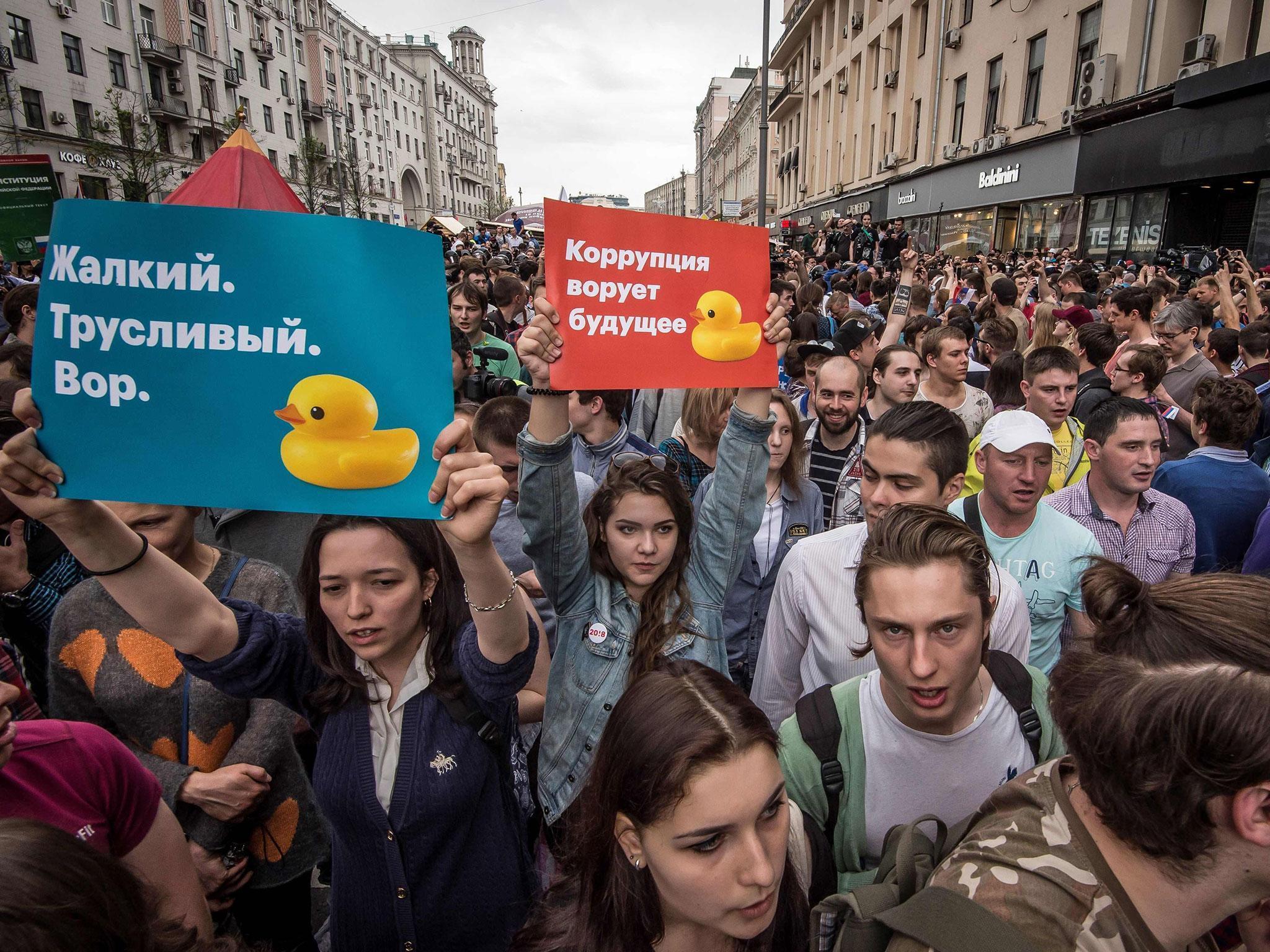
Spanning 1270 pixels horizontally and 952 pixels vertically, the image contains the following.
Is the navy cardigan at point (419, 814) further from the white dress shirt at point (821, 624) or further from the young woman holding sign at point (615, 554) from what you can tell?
the white dress shirt at point (821, 624)

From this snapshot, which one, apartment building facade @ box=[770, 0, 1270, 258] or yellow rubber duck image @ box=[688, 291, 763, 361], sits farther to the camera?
apartment building facade @ box=[770, 0, 1270, 258]

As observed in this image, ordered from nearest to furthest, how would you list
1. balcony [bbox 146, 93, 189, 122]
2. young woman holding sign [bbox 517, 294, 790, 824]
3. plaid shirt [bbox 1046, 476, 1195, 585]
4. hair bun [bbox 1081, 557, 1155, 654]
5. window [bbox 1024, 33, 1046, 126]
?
hair bun [bbox 1081, 557, 1155, 654] → young woman holding sign [bbox 517, 294, 790, 824] → plaid shirt [bbox 1046, 476, 1195, 585] → window [bbox 1024, 33, 1046, 126] → balcony [bbox 146, 93, 189, 122]

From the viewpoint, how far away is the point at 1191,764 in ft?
3.90

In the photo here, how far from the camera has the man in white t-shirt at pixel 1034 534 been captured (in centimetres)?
287

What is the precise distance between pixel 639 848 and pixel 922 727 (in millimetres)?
830

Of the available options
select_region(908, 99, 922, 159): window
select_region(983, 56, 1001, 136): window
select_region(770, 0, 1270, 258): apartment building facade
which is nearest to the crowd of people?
select_region(770, 0, 1270, 258): apartment building facade

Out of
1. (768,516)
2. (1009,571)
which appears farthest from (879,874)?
(768,516)

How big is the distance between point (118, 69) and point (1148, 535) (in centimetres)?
4630

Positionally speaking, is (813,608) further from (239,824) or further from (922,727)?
(239,824)

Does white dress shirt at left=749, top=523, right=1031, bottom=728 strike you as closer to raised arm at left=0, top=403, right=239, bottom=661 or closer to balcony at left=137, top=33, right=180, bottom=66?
raised arm at left=0, top=403, right=239, bottom=661

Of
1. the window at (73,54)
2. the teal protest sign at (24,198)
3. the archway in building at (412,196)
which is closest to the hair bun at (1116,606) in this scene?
the teal protest sign at (24,198)

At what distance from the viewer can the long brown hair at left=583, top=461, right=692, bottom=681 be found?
2.49m

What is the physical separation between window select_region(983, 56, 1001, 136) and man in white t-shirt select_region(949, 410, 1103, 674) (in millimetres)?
21476

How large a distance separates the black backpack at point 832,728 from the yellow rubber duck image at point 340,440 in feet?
4.05
